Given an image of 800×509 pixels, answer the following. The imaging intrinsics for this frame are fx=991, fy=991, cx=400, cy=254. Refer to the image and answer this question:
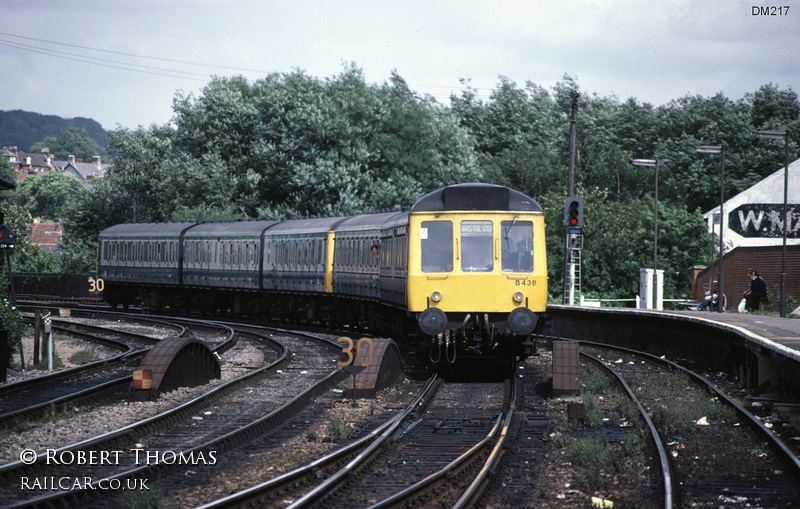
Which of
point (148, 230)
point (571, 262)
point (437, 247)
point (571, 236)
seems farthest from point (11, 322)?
point (148, 230)

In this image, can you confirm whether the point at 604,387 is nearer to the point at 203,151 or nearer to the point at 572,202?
the point at 572,202

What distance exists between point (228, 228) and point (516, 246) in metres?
21.3

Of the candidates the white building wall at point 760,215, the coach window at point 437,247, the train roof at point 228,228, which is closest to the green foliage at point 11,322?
the coach window at point 437,247

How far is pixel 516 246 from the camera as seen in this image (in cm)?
1623

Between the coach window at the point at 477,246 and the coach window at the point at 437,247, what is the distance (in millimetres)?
216

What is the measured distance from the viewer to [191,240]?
37000 mm

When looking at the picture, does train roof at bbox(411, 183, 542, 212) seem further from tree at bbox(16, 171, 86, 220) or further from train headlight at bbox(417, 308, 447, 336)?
tree at bbox(16, 171, 86, 220)

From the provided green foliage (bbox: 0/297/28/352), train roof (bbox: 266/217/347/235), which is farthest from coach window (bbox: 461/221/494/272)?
train roof (bbox: 266/217/347/235)

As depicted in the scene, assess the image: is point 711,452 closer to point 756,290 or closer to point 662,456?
point 662,456

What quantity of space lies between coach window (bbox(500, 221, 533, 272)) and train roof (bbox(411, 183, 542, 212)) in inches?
11.8

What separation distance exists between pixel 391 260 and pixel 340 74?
39.5 m

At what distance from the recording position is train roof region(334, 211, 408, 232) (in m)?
20.7

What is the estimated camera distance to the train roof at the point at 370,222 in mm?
20663

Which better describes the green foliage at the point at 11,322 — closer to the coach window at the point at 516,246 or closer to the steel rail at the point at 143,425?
the steel rail at the point at 143,425
